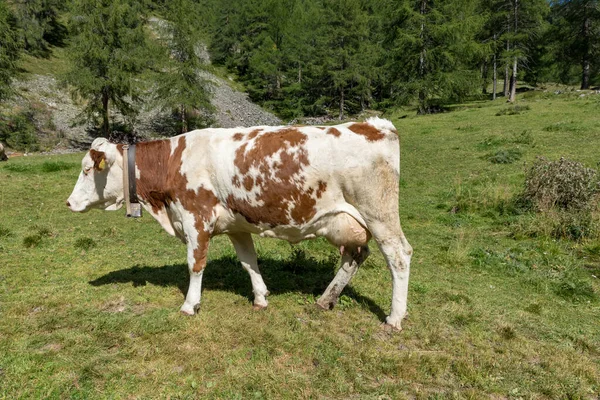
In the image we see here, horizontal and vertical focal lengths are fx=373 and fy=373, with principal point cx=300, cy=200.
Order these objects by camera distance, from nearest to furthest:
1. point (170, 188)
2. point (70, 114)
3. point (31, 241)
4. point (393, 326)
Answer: point (393, 326)
point (170, 188)
point (31, 241)
point (70, 114)

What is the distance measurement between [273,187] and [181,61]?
34219 mm

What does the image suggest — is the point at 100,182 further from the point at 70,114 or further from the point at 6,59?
the point at 70,114

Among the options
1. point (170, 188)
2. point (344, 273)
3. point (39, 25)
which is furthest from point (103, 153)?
point (39, 25)

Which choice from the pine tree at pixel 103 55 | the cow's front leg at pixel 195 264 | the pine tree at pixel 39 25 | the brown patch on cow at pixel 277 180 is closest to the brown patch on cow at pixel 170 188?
the cow's front leg at pixel 195 264

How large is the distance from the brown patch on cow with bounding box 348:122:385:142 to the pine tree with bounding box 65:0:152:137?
1160 inches

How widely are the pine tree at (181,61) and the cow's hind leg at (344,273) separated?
31604 millimetres

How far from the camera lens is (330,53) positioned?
1908 inches

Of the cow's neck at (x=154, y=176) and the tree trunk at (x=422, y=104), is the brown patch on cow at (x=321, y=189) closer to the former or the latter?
the cow's neck at (x=154, y=176)

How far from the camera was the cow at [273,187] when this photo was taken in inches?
179

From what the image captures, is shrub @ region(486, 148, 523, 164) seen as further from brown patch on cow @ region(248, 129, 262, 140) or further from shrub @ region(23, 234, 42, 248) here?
shrub @ region(23, 234, 42, 248)

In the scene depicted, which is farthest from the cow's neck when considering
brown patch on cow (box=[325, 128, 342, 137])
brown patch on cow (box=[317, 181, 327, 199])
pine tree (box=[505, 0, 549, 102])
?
pine tree (box=[505, 0, 549, 102])

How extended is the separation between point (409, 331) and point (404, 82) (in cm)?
3551

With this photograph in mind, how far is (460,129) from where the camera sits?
72.9 feet

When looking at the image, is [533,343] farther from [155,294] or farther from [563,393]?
[155,294]
